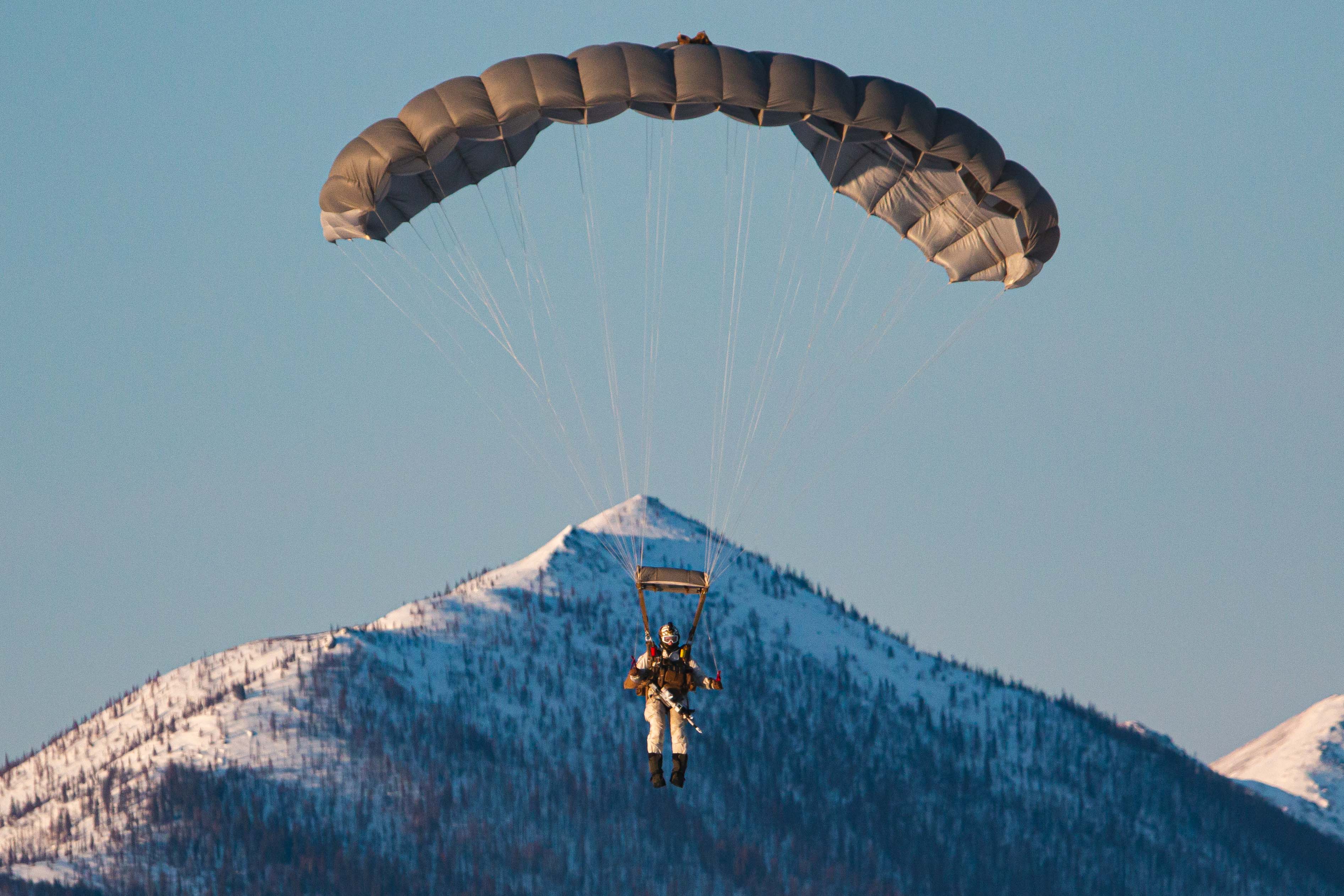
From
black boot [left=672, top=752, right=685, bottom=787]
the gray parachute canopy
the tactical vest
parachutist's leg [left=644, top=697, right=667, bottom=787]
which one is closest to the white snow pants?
parachutist's leg [left=644, top=697, right=667, bottom=787]

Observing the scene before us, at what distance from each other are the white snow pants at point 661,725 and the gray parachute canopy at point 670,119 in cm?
1277

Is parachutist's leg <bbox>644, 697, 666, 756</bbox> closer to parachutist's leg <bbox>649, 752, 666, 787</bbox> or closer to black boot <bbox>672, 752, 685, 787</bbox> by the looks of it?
parachutist's leg <bbox>649, 752, 666, 787</bbox>

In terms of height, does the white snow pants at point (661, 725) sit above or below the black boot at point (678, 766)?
above

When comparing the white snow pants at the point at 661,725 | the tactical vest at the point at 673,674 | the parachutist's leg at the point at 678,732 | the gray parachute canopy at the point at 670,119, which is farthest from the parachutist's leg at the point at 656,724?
the gray parachute canopy at the point at 670,119

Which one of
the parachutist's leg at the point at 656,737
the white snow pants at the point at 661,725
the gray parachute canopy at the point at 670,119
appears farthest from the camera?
the parachutist's leg at the point at 656,737

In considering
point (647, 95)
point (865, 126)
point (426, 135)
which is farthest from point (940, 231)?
point (426, 135)

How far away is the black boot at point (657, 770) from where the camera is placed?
145ft

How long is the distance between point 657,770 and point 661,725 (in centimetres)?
99

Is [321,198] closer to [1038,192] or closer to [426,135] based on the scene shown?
[426,135]

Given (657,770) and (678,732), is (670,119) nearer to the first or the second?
(678,732)

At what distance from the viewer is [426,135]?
45.0 m

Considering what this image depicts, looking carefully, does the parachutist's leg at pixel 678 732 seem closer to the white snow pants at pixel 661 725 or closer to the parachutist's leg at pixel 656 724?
the white snow pants at pixel 661 725

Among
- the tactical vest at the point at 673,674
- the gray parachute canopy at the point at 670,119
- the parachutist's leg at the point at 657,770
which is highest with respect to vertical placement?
the gray parachute canopy at the point at 670,119

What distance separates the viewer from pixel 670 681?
44062 millimetres
